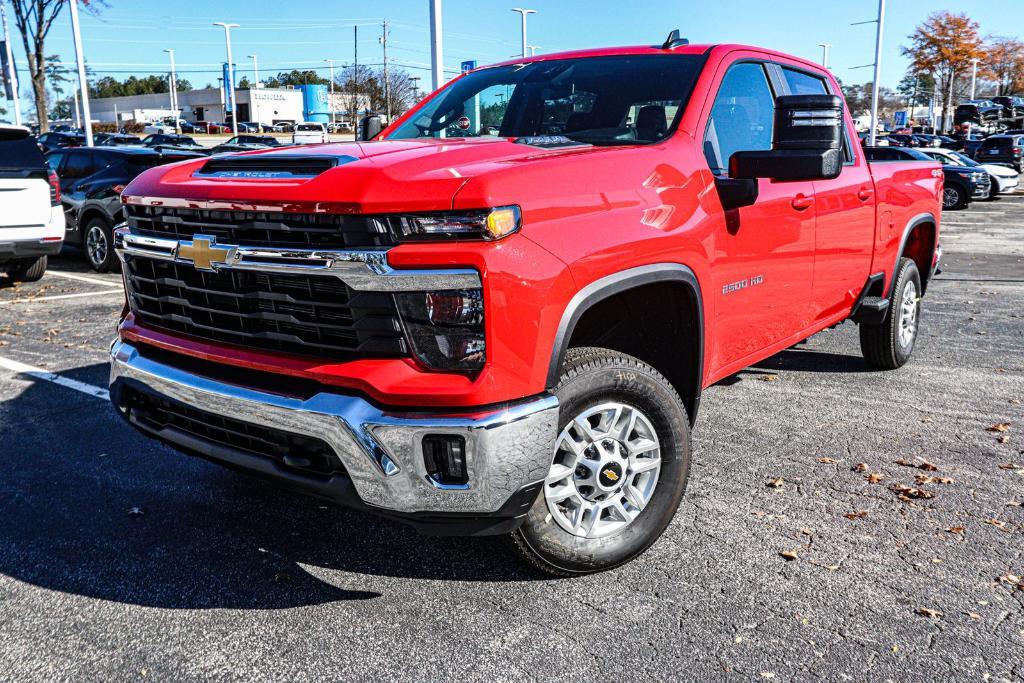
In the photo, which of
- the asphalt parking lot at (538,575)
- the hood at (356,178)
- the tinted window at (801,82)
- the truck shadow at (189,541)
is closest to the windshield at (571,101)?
the hood at (356,178)

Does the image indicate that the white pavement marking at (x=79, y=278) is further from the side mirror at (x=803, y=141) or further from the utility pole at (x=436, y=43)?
the side mirror at (x=803, y=141)

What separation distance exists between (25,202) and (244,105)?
98.9m

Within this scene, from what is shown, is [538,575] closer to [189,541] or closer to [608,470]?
[608,470]

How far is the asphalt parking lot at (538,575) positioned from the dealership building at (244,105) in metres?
70.2

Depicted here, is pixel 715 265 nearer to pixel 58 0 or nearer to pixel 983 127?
pixel 58 0

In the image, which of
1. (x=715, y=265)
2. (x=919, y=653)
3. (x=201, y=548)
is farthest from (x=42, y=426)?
(x=919, y=653)

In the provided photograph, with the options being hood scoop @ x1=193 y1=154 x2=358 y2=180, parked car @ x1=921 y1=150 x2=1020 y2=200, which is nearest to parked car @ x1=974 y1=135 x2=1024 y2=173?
parked car @ x1=921 y1=150 x2=1020 y2=200

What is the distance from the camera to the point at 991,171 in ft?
84.3

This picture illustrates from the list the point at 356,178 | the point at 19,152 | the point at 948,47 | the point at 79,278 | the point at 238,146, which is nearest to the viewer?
the point at 356,178

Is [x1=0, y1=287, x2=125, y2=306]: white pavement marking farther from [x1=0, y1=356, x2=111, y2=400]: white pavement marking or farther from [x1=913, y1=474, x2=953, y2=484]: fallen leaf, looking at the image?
[x1=913, y1=474, x2=953, y2=484]: fallen leaf

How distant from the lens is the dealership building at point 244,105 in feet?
295

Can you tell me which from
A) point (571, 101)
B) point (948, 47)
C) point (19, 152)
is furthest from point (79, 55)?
point (948, 47)

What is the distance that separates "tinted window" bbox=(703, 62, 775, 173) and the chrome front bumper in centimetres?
163

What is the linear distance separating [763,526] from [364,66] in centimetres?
6509
